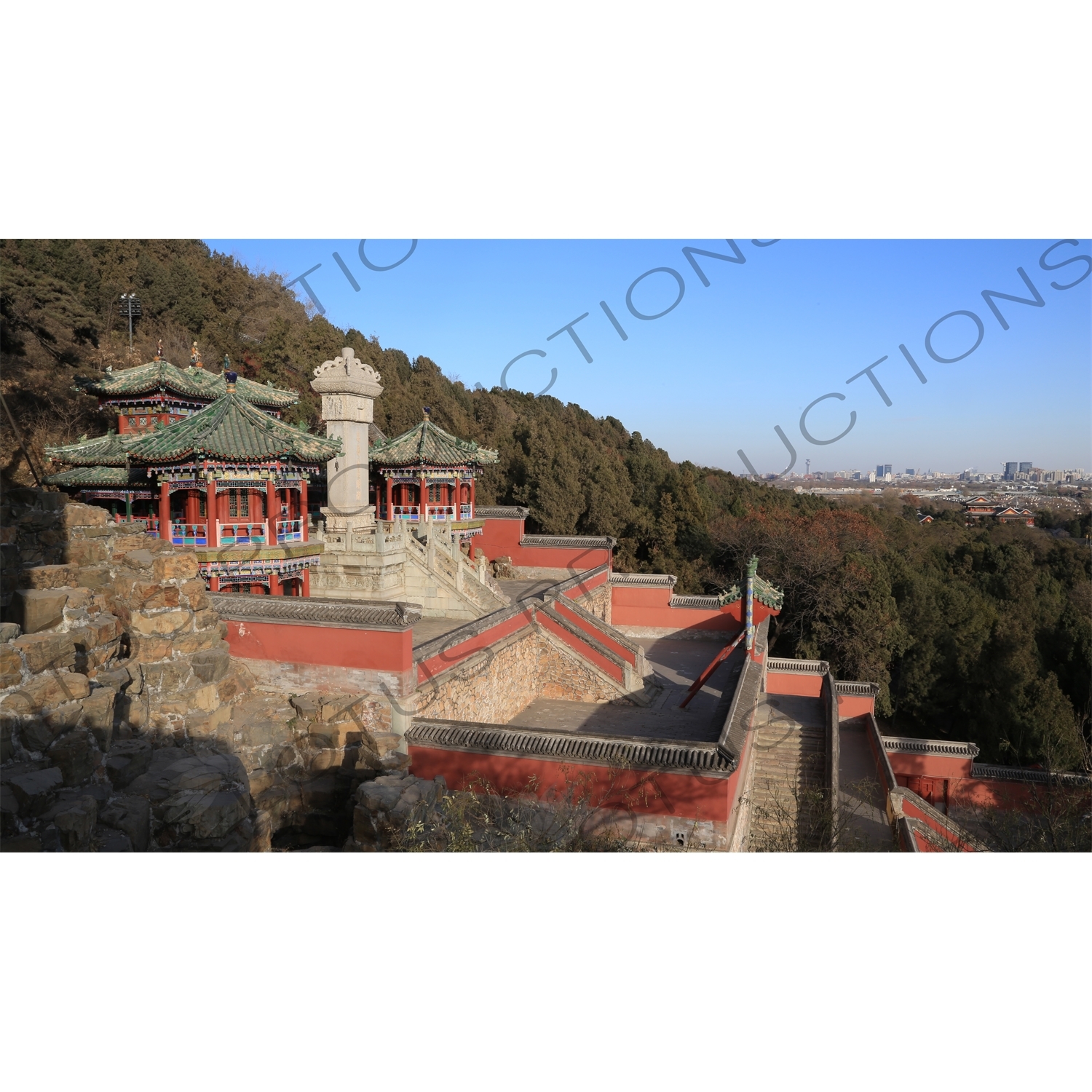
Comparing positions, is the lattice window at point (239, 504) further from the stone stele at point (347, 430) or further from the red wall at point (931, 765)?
the red wall at point (931, 765)

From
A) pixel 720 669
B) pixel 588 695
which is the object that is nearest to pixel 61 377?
pixel 588 695

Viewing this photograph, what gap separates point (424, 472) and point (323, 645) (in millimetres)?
10233

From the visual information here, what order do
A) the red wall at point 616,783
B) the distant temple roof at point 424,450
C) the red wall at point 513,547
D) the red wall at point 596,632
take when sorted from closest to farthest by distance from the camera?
the red wall at point 616,783 < the red wall at point 596,632 < the distant temple roof at point 424,450 < the red wall at point 513,547

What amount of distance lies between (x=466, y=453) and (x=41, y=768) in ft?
47.9

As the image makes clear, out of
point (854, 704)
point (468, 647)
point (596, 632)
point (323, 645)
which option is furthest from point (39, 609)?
point (854, 704)

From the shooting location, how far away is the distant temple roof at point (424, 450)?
1845cm

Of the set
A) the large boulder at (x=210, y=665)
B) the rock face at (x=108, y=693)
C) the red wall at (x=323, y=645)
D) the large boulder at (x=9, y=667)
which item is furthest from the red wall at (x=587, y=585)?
the large boulder at (x=9, y=667)

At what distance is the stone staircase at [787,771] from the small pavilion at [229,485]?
9.29 meters

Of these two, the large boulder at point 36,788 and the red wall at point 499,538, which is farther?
the red wall at point 499,538

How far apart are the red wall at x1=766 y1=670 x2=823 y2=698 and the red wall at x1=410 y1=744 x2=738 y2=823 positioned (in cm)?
977

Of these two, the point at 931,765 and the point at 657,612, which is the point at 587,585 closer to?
the point at 657,612

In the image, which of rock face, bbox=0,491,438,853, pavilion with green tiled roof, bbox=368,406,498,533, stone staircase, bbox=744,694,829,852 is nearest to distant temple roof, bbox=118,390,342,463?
rock face, bbox=0,491,438,853

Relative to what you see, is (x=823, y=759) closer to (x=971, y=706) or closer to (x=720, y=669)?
(x=720, y=669)

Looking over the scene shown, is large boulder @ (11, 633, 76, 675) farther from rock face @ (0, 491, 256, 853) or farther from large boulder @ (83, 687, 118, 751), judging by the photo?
large boulder @ (83, 687, 118, 751)
